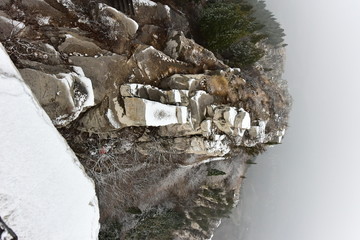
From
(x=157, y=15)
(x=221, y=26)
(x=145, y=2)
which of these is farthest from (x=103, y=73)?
(x=221, y=26)

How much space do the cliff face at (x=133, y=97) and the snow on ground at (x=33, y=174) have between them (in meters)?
2.61

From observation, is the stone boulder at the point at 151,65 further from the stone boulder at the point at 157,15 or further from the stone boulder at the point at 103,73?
the stone boulder at the point at 157,15

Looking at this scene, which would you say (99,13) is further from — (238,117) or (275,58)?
(275,58)

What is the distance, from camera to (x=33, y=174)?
7457 mm

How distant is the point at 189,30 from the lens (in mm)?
21625

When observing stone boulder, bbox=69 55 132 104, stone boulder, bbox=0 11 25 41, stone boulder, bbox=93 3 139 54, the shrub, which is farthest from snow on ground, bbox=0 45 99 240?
the shrub

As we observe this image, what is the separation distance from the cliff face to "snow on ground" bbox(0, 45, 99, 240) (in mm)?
2614

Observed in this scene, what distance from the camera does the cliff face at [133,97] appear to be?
1128 centimetres

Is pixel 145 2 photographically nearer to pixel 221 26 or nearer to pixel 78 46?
pixel 78 46

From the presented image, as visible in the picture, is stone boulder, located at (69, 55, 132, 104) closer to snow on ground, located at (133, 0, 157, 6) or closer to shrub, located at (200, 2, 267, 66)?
snow on ground, located at (133, 0, 157, 6)

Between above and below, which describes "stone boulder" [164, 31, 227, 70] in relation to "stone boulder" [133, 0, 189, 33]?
below

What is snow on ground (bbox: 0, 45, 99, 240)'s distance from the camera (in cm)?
696

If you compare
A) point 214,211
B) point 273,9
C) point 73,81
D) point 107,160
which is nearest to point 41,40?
point 73,81

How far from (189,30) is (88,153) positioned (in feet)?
39.3
